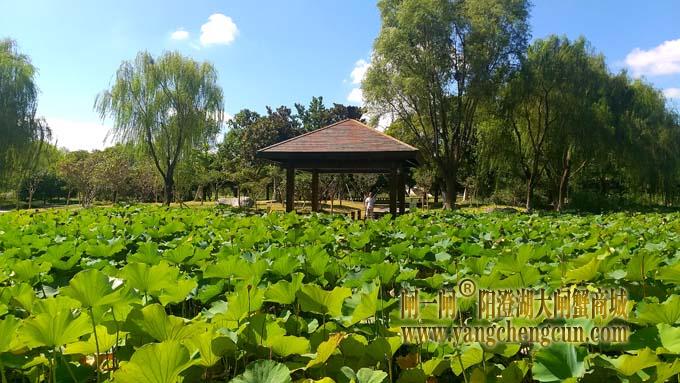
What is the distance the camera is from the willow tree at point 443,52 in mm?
19500

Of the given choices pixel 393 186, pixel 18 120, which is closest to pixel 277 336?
pixel 393 186

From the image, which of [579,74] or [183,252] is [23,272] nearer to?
[183,252]

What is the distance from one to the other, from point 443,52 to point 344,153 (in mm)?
10030

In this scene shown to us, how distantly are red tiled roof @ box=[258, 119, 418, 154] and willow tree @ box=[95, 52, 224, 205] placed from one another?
10909 millimetres

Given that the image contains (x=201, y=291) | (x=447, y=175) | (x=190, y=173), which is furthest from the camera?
(x=190, y=173)

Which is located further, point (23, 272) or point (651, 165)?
point (651, 165)

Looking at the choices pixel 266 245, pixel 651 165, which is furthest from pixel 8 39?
pixel 651 165

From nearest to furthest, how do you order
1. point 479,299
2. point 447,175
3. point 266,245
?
point 479,299 < point 266,245 < point 447,175

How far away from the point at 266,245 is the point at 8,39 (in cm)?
2286

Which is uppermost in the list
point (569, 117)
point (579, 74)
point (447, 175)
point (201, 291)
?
point (579, 74)

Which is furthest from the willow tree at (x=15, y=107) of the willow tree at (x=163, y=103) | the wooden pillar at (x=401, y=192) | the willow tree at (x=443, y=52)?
the wooden pillar at (x=401, y=192)

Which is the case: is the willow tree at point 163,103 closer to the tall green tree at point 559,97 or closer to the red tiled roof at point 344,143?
the red tiled roof at point 344,143

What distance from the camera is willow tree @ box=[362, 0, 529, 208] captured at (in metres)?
19.5

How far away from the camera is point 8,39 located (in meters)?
20.0
